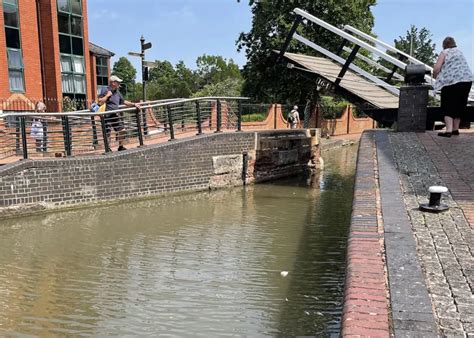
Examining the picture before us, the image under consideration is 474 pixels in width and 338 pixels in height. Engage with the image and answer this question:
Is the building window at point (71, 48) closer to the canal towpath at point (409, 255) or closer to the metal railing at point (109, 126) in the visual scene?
the metal railing at point (109, 126)

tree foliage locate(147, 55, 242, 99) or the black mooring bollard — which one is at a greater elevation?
tree foliage locate(147, 55, 242, 99)

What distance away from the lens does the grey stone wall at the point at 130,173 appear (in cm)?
823

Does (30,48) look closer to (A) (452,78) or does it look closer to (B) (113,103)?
(B) (113,103)

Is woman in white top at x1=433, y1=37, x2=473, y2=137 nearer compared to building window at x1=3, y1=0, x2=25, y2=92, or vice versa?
woman in white top at x1=433, y1=37, x2=473, y2=137

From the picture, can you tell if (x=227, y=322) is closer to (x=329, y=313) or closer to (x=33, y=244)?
(x=329, y=313)

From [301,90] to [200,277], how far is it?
2189 cm

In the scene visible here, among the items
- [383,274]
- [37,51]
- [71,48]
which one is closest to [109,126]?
[383,274]

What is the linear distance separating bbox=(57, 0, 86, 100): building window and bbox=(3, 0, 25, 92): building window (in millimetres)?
2799

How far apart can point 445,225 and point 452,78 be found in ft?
17.4

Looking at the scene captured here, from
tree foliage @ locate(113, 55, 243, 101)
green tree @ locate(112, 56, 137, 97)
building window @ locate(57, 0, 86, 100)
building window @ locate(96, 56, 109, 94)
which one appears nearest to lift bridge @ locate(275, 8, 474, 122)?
building window @ locate(57, 0, 86, 100)

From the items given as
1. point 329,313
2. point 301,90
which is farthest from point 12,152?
point 301,90

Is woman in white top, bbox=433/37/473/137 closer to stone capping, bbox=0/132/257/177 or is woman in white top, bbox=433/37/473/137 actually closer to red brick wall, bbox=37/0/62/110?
stone capping, bbox=0/132/257/177

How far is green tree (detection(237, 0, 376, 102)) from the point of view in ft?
83.1

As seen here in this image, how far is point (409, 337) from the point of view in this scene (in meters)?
2.37
